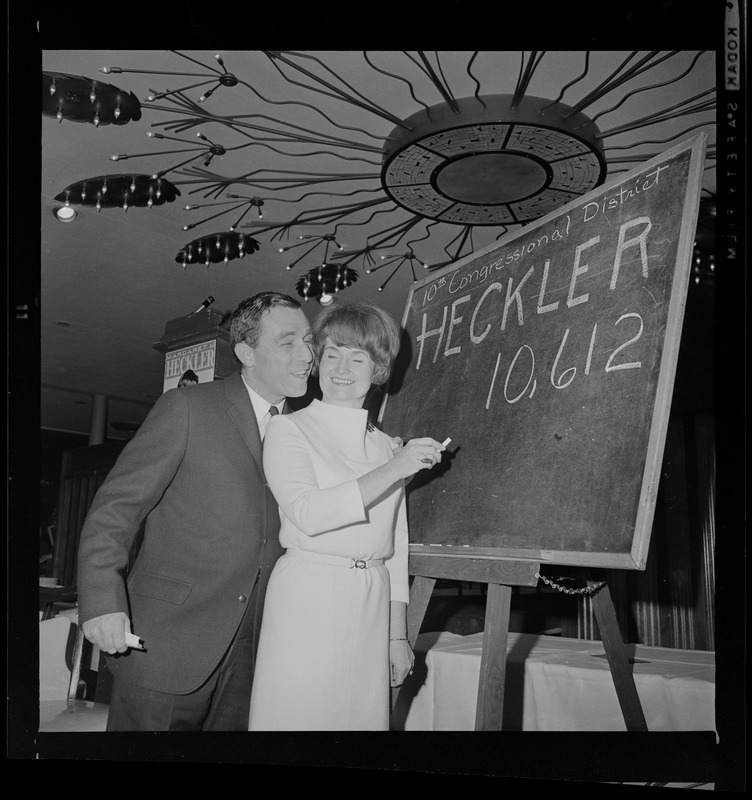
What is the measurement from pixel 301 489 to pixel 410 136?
169 cm

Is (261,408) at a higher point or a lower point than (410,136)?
lower

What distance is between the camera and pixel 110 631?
1.93m

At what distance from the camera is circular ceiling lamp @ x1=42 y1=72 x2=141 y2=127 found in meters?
2.33

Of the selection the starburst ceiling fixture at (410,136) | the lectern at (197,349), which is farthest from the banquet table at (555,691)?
the starburst ceiling fixture at (410,136)

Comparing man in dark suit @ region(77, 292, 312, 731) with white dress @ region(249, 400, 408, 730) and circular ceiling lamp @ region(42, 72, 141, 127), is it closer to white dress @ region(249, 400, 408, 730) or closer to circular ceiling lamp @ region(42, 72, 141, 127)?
white dress @ region(249, 400, 408, 730)

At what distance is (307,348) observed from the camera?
2.16 m

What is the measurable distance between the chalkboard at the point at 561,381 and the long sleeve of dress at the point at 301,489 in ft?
1.21

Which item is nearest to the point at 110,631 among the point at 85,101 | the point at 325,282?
the point at 325,282

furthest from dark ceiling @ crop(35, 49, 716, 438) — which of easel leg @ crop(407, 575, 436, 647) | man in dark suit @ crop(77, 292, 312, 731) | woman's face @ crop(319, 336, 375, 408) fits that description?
easel leg @ crop(407, 575, 436, 647)

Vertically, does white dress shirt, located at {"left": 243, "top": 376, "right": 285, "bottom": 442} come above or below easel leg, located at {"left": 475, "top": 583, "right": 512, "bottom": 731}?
above

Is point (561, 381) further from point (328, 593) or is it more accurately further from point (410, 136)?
point (410, 136)
